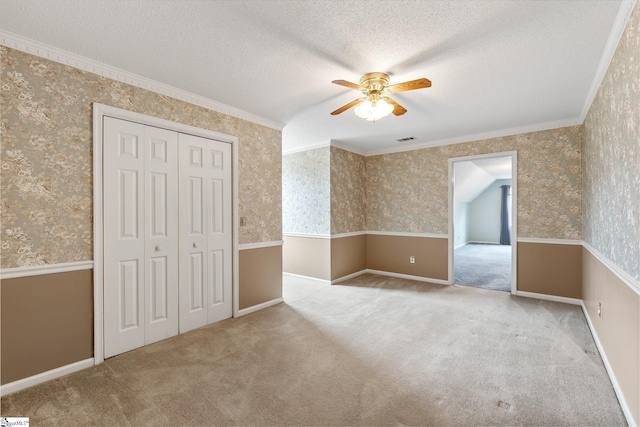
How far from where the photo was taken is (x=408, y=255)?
5281 millimetres

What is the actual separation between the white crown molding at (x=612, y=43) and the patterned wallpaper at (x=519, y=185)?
1152mm

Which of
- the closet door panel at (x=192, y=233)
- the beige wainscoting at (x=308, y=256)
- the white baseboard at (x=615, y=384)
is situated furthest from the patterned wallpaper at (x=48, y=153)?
the white baseboard at (x=615, y=384)

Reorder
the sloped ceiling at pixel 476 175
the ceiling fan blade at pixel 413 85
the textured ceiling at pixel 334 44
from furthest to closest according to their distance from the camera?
1. the sloped ceiling at pixel 476 175
2. the ceiling fan blade at pixel 413 85
3. the textured ceiling at pixel 334 44

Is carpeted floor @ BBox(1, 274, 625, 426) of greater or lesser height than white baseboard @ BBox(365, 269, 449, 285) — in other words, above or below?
below

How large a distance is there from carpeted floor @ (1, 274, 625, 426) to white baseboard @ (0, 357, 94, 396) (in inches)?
2.5

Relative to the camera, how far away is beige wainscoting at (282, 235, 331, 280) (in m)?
5.06

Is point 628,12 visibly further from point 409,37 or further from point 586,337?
point 586,337

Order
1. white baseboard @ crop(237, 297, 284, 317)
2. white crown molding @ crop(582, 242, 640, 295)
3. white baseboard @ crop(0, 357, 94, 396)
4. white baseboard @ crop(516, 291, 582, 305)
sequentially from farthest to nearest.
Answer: white baseboard @ crop(516, 291, 582, 305)
white baseboard @ crop(237, 297, 284, 317)
white baseboard @ crop(0, 357, 94, 396)
white crown molding @ crop(582, 242, 640, 295)

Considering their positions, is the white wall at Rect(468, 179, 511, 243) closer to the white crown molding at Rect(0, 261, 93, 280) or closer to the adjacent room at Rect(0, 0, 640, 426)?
the adjacent room at Rect(0, 0, 640, 426)

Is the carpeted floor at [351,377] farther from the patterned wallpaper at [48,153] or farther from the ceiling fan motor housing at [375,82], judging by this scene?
the ceiling fan motor housing at [375,82]

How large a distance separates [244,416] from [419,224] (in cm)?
416

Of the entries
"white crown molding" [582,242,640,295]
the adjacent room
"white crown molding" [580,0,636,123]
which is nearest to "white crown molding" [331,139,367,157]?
the adjacent room

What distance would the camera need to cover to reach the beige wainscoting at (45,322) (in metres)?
2.01

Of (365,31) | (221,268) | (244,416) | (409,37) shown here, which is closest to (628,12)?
(409,37)
